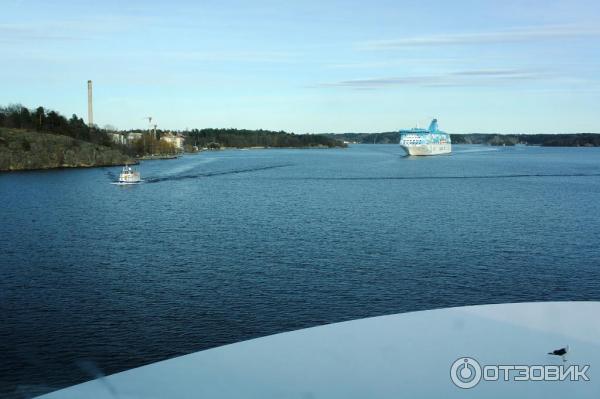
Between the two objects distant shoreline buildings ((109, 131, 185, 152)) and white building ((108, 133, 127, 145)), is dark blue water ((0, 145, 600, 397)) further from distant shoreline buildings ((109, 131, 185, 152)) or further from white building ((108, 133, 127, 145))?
distant shoreline buildings ((109, 131, 185, 152))

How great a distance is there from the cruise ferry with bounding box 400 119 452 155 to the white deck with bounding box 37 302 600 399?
97253 mm

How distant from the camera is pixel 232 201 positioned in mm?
40656

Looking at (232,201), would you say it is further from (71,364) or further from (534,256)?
(71,364)

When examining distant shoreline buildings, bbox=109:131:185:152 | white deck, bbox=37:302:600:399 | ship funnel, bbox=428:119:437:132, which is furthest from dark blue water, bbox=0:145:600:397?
distant shoreline buildings, bbox=109:131:185:152

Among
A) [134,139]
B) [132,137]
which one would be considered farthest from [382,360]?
[132,137]

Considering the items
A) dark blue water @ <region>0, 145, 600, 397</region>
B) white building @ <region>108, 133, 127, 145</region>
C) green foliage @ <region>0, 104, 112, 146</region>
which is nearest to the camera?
dark blue water @ <region>0, 145, 600, 397</region>

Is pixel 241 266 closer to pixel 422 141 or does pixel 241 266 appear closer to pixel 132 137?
pixel 422 141

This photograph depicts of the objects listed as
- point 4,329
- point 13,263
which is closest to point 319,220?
point 13,263

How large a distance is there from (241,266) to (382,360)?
522 inches

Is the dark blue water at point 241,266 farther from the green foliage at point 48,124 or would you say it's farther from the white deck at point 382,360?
the green foliage at point 48,124

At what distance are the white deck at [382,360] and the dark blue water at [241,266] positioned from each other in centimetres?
504

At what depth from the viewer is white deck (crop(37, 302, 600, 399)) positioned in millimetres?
6766

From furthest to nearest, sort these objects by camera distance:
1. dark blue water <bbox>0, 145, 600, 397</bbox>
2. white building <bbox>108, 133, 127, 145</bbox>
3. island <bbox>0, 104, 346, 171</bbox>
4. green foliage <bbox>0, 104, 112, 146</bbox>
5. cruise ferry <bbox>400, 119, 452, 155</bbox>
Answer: white building <bbox>108, 133, 127, 145</bbox>, cruise ferry <bbox>400, 119, 452, 155</bbox>, green foliage <bbox>0, 104, 112, 146</bbox>, island <bbox>0, 104, 346, 171</bbox>, dark blue water <bbox>0, 145, 600, 397</bbox>

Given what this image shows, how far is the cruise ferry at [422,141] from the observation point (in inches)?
4146
